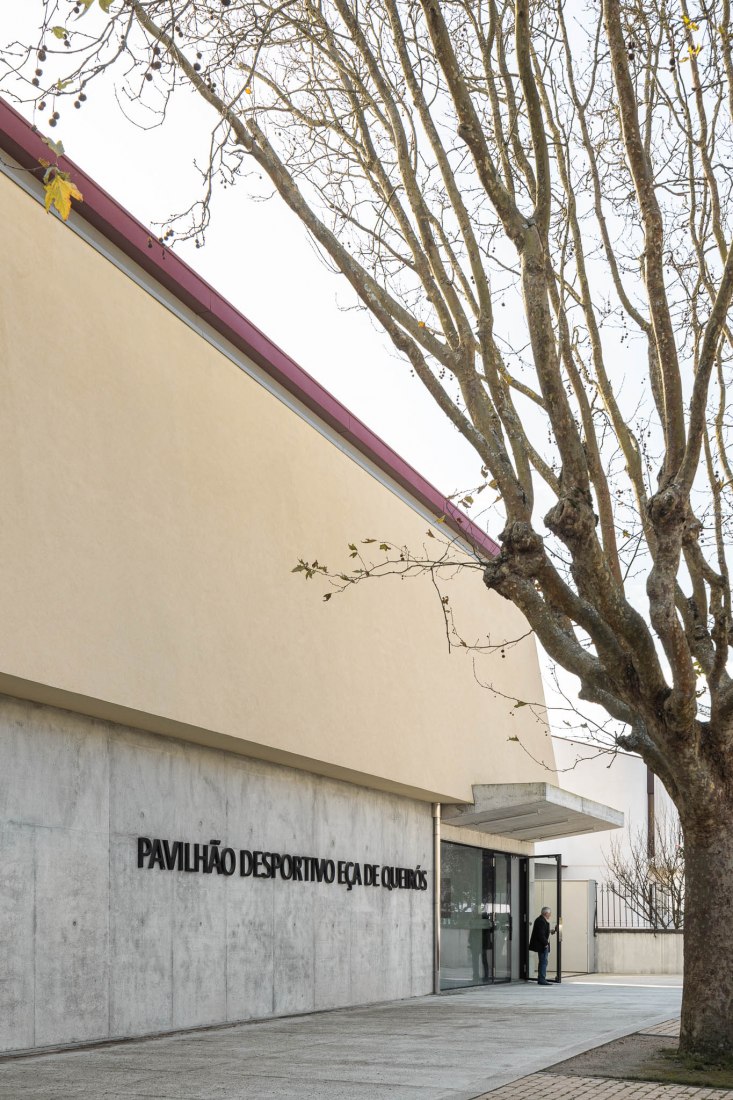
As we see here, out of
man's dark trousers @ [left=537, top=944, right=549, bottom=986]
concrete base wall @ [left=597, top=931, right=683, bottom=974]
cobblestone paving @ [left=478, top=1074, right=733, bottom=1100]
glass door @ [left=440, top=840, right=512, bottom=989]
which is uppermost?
cobblestone paving @ [left=478, top=1074, right=733, bottom=1100]

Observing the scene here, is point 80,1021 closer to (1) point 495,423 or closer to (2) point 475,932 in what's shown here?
(1) point 495,423

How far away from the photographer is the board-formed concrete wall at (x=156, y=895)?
1093 cm

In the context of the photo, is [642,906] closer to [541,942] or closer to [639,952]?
[639,952]

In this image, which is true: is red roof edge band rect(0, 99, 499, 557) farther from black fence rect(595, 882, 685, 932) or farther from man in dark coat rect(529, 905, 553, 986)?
black fence rect(595, 882, 685, 932)

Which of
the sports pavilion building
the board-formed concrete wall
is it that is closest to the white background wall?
the sports pavilion building

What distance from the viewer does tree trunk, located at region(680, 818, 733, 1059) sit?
32.7 feet

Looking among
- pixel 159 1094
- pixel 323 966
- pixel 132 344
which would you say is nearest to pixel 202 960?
pixel 323 966

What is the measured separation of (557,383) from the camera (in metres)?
9.88

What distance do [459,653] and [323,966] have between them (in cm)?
666

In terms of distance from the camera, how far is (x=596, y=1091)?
9.02 meters

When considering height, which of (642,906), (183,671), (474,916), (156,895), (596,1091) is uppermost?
(183,671)

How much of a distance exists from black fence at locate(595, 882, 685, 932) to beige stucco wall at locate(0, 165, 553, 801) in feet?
58.4

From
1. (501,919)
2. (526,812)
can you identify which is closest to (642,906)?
(501,919)

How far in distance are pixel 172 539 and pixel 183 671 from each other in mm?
1372
